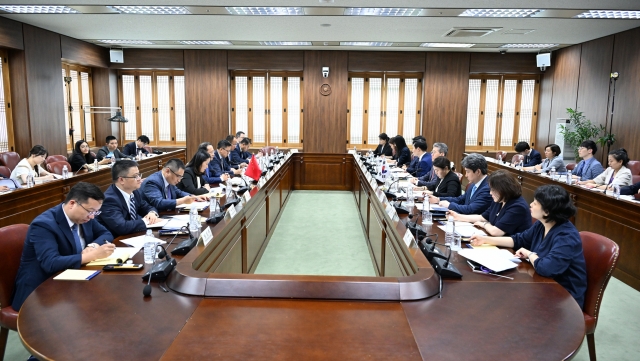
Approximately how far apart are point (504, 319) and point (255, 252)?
9.08 feet

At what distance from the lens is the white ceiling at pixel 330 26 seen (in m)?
5.07

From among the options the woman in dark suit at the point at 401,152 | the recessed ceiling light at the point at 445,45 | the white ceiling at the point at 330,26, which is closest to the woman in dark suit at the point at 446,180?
the white ceiling at the point at 330,26

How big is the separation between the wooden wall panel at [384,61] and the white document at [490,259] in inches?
277

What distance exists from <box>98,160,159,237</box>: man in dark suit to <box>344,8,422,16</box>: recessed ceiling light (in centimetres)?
358

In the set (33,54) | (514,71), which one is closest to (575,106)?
Result: (514,71)

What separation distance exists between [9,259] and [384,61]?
25.7 ft

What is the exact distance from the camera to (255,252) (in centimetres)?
406

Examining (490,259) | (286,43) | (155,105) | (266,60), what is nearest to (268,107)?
(266,60)

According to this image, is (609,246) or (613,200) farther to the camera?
(613,200)

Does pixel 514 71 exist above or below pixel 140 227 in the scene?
above

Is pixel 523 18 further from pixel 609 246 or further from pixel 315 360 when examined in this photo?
pixel 315 360

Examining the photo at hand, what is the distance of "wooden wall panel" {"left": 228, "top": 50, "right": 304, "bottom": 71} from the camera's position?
8.88m

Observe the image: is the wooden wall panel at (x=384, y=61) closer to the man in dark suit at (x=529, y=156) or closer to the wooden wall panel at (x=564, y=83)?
the wooden wall panel at (x=564, y=83)

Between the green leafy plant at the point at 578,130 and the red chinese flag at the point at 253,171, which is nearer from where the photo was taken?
the red chinese flag at the point at 253,171
